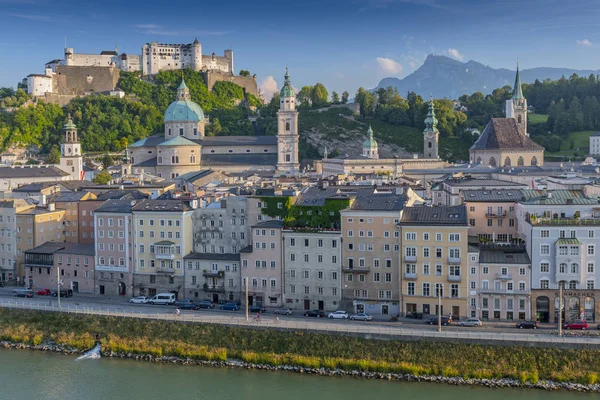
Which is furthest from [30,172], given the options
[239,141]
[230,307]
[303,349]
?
[303,349]

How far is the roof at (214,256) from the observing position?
38525mm

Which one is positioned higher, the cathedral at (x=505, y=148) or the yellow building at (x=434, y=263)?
the cathedral at (x=505, y=148)

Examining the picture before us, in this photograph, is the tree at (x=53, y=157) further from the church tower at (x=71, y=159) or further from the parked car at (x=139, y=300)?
the parked car at (x=139, y=300)

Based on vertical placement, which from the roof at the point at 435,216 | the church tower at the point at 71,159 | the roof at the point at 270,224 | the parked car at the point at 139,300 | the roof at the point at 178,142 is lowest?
the parked car at the point at 139,300

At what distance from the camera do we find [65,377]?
30.1 m

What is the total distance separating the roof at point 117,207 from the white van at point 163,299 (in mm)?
4839

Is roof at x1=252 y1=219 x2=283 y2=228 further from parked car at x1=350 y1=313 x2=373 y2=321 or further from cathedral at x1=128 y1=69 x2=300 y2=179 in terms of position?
cathedral at x1=128 y1=69 x2=300 y2=179

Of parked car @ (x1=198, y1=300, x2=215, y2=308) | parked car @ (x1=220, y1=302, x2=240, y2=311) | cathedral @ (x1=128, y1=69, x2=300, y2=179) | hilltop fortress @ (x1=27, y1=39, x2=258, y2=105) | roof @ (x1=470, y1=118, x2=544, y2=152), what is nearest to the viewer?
parked car @ (x1=220, y1=302, x2=240, y2=311)

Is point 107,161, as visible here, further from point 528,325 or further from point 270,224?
point 528,325

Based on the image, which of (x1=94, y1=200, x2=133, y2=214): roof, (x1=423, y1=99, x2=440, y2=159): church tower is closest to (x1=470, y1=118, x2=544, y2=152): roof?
(x1=423, y1=99, x2=440, y2=159): church tower

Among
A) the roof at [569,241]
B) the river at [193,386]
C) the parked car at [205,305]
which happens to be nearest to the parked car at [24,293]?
the river at [193,386]

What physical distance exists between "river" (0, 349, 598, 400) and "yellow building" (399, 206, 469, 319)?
6.38 meters

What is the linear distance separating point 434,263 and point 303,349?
282 inches

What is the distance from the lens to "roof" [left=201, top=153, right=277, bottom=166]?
277ft
